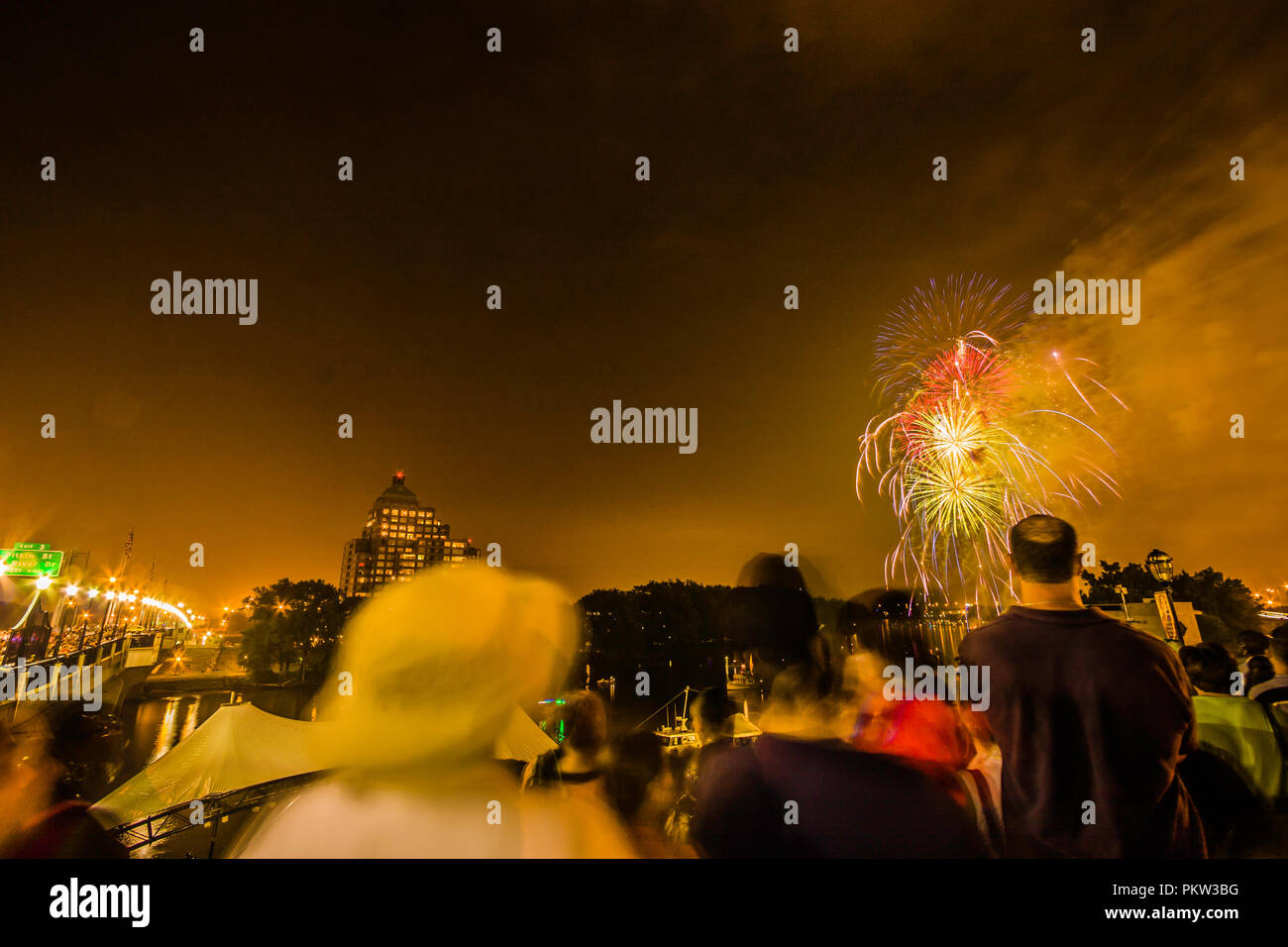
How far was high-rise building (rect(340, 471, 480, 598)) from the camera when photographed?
148375 mm

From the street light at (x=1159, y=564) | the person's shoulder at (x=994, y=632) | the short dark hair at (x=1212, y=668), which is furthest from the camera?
the street light at (x=1159, y=564)

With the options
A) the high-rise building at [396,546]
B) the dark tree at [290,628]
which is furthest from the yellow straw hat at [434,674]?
the high-rise building at [396,546]

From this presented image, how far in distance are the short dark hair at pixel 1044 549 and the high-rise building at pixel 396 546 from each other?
151114 millimetres

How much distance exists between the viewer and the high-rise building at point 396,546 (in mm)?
148375

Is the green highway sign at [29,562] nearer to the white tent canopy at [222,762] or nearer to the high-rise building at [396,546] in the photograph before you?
the white tent canopy at [222,762]

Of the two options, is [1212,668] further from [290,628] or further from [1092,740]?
[290,628]

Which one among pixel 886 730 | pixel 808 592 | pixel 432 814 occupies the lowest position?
pixel 432 814
